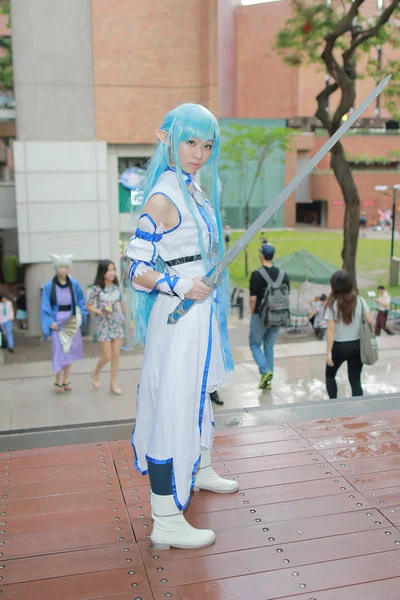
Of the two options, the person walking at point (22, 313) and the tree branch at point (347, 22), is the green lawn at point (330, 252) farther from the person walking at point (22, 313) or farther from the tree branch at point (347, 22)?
the tree branch at point (347, 22)

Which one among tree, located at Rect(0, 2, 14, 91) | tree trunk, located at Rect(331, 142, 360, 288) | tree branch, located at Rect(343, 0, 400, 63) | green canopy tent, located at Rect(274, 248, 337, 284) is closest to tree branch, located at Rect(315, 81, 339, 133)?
tree trunk, located at Rect(331, 142, 360, 288)

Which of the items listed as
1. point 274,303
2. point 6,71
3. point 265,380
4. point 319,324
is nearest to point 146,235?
point 274,303

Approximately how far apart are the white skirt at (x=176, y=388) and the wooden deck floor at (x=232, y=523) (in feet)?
1.04

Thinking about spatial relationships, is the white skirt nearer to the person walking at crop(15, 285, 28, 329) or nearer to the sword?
the sword

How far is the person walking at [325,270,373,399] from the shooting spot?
5174 mm

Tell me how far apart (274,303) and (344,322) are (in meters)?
1.07

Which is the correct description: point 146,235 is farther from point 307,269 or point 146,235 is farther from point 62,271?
point 307,269

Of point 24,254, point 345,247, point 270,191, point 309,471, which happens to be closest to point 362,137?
point 270,191

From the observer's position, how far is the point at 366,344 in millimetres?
5277

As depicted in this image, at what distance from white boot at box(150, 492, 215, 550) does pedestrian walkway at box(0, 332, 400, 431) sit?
280 centimetres

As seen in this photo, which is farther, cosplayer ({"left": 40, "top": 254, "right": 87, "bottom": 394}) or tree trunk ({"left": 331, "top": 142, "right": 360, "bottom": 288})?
tree trunk ({"left": 331, "top": 142, "right": 360, "bottom": 288})

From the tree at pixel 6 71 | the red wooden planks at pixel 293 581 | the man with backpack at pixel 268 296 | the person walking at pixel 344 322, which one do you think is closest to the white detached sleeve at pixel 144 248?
the red wooden planks at pixel 293 581

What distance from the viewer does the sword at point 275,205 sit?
2229mm

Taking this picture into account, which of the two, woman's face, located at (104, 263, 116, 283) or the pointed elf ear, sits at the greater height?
the pointed elf ear
